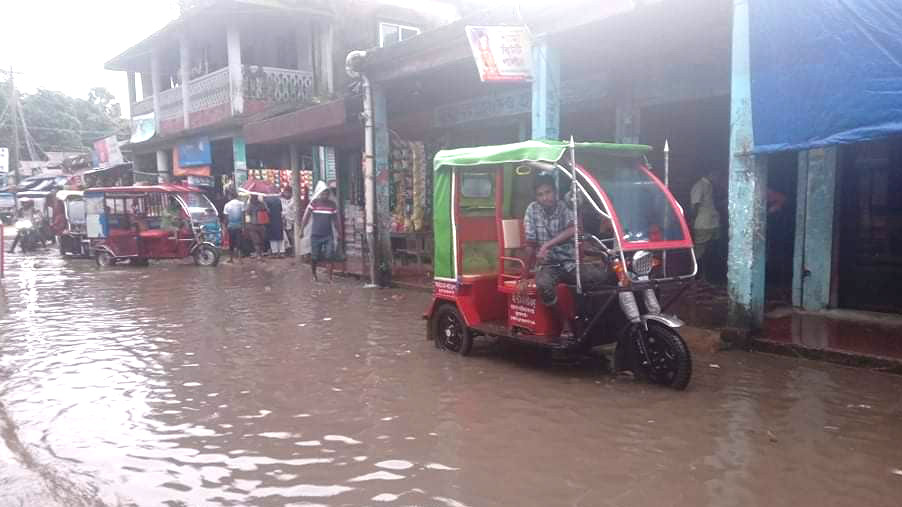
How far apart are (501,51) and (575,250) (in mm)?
4046

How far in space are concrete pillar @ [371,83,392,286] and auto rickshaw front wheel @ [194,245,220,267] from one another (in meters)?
5.94

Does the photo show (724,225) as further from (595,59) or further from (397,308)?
(397,308)

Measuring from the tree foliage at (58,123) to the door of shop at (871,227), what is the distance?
4807 centimetres

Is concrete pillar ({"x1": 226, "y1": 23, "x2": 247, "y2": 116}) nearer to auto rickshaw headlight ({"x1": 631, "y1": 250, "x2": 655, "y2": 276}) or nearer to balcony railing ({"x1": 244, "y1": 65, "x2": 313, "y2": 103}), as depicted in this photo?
balcony railing ({"x1": 244, "y1": 65, "x2": 313, "y2": 103})

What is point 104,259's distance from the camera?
16828 millimetres

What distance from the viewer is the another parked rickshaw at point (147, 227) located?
16297mm

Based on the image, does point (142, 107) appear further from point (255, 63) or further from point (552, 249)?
point (552, 249)

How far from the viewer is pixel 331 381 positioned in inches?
242

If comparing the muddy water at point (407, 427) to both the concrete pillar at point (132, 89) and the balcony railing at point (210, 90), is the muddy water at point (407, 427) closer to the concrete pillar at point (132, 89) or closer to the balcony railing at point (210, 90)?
the balcony railing at point (210, 90)

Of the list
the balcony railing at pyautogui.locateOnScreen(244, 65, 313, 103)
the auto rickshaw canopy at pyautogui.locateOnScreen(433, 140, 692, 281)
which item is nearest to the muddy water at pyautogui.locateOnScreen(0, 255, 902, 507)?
the auto rickshaw canopy at pyautogui.locateOnScreen(433, 140, 692, 281)

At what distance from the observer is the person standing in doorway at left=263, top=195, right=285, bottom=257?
17.8m

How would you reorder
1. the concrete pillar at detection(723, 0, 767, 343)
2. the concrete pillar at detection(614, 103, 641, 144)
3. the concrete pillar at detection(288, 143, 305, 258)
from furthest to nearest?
the concrete pillar at detection(288, 143, 305, 258) < the concrete pillar at detection(614, 103, 641, 144) < the concrete pillar at detection(723, 0, 767, 343)

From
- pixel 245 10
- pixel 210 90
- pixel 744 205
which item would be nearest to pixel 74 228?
pixel 210 90

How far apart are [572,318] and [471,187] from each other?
181 centimetres
